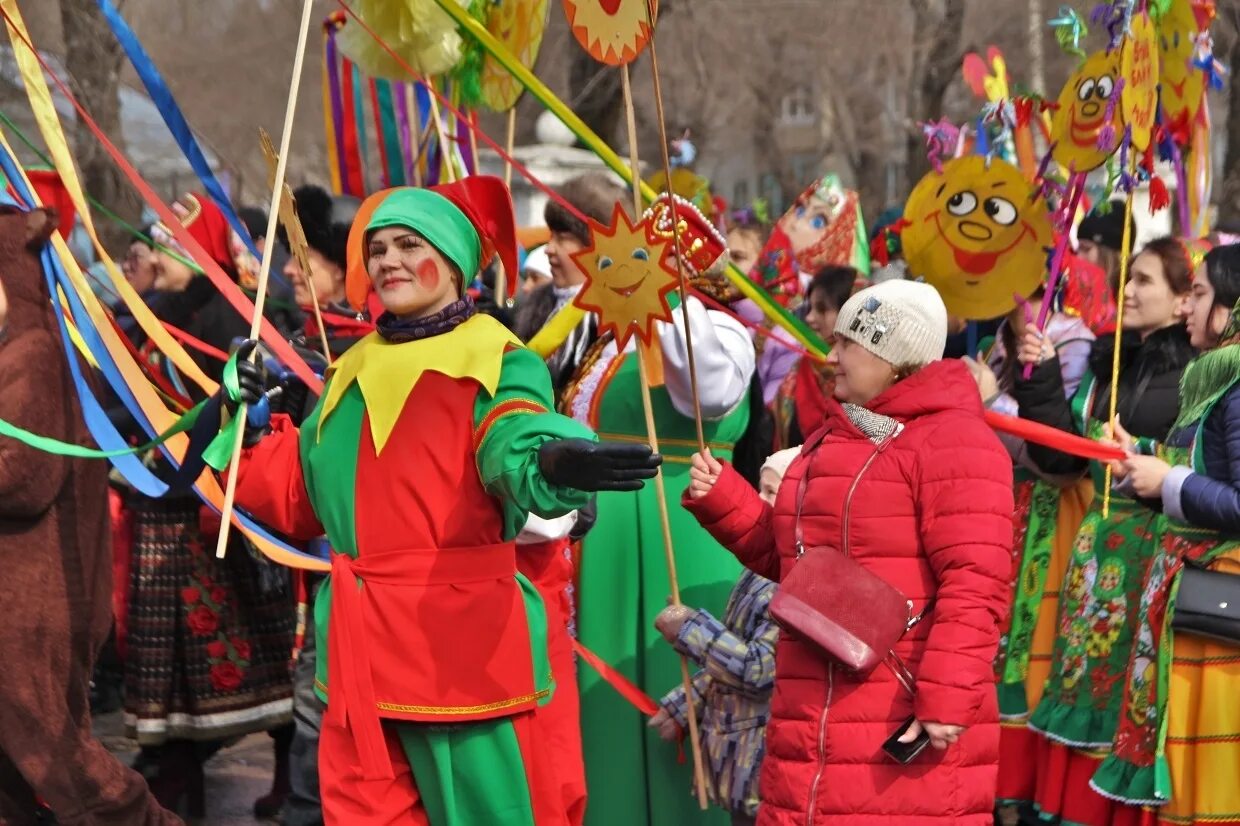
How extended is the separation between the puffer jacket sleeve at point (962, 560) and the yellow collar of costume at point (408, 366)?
0.97 m

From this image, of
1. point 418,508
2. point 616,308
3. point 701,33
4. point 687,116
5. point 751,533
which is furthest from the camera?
point 687,116

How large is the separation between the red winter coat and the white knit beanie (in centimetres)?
6

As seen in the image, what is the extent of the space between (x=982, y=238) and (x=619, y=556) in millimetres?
1542

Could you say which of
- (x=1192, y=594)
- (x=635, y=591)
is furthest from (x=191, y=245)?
(x=1192, y=594)

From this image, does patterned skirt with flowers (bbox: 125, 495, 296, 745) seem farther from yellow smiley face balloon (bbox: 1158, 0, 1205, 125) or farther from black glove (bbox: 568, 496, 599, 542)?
yellow smiley face balloon (bbox: 1158, 0, 1205, 125)

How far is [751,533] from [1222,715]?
153 centimetres

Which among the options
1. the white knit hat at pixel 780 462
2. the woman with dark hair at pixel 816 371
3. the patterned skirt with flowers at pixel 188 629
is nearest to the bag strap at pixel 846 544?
the white knit hat at pixel 780 462

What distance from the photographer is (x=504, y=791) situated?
4098mm

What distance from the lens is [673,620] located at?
193 inches

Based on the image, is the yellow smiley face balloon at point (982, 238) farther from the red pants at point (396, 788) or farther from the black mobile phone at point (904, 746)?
the red pants at point (396, 788)

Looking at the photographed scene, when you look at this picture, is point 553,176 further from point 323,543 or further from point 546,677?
point 546,677

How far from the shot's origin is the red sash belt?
4023 millimetres

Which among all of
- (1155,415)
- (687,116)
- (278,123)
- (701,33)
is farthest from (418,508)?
(687,116)

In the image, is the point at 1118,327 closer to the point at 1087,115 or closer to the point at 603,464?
the point at 1087,115
